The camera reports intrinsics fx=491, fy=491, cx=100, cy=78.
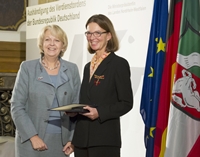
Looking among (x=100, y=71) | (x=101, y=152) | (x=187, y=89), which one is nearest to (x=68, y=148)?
(x=101, y=152)

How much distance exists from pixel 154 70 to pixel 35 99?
1.03 m

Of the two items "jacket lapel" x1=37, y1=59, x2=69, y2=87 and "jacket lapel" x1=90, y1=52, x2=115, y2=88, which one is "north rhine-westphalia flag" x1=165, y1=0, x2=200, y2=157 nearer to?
"jacket lapel" x1=90, y1=52, x2=115, y2=88

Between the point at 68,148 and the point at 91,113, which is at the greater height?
the point at 91,113

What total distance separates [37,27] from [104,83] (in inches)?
143

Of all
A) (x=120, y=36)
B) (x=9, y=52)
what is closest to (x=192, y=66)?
(x=120, y=36)

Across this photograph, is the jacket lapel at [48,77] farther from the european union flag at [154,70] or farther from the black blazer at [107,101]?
the european union flag at [154,70]

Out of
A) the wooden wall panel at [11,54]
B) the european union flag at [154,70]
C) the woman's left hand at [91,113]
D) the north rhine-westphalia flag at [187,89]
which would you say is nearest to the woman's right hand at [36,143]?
the woman's left hand at [91,113]

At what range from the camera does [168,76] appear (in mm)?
3926

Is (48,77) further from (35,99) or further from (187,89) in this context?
(187,89)

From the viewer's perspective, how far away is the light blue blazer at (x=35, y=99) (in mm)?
3881

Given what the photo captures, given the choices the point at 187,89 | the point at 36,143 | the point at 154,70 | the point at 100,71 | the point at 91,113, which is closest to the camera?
the point at 91,113

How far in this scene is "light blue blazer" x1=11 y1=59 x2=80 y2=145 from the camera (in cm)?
388

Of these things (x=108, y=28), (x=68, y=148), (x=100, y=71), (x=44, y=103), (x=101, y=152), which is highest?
(x=108, y=28)

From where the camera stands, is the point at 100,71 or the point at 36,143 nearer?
the point at 100,71
